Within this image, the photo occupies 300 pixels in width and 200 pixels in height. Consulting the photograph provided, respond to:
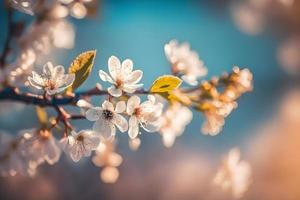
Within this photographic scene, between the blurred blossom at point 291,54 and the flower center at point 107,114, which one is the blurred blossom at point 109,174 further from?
the blurred blossom at point 291,54

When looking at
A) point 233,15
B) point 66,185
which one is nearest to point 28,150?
point 66,185

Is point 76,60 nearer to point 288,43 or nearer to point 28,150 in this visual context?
point 28,150

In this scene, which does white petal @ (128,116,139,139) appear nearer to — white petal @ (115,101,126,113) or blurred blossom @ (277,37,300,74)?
white petal @ (115,101,126,113)

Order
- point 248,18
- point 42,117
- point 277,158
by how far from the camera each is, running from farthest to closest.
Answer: point 248,18 < point 277,158 < point 42,117

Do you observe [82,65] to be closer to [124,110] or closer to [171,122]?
[124,110]

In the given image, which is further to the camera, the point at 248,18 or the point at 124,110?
the point at 248,18

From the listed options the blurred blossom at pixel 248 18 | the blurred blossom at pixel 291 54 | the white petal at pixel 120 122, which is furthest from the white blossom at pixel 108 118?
the blurred blossom at pixel 291 54

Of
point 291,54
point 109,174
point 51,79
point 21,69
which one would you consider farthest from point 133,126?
point 291,54
